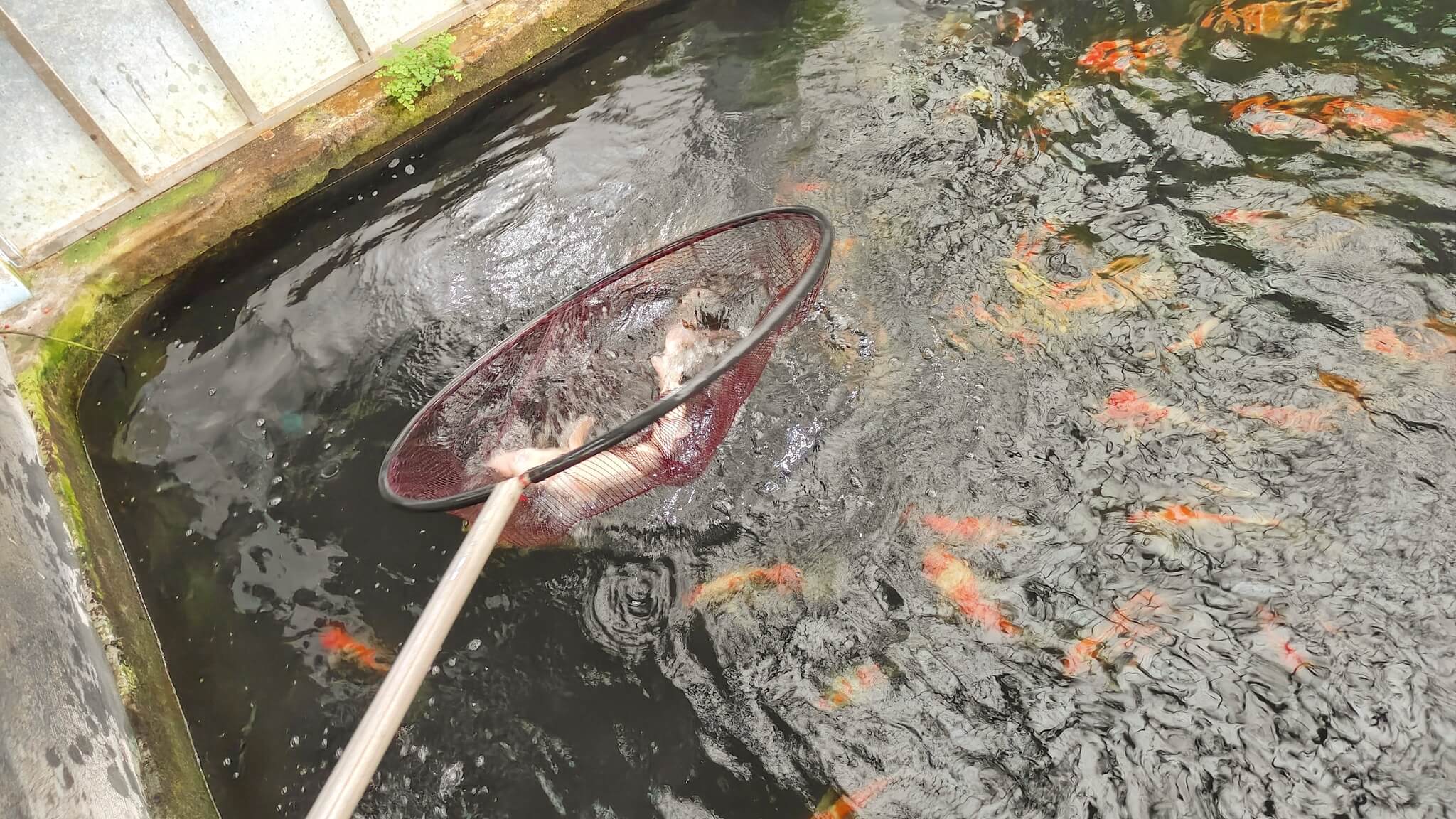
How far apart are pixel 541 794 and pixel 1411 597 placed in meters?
4.22

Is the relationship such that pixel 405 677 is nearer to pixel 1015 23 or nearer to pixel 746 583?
pixel 746 583

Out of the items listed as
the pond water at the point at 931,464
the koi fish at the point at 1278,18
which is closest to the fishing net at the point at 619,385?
the pond water at the point at 931,464

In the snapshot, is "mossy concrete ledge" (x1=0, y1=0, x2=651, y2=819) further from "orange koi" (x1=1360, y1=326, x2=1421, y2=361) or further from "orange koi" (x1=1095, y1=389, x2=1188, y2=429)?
"orange koi" (x1=1360, y1=326, x2=1421, y2=361)

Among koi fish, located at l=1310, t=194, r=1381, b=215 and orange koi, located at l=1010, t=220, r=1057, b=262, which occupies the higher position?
orange koi, located at l=1010, t=220, r=1057, b=262

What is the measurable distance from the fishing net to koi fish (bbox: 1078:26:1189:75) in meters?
3.97

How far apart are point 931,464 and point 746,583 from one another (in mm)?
1258

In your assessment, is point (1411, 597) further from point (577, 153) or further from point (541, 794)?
point (577, 153)

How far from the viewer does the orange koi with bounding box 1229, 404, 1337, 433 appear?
4.19 metres

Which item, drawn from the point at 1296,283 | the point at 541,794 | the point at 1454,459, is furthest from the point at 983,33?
the point at 541,794

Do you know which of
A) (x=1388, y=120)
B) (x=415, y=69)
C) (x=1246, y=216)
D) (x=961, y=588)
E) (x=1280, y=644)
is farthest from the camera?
(x=415, y=69)

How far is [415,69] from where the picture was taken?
6.70 metres

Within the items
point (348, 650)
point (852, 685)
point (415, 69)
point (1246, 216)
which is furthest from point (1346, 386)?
point (415, 69)

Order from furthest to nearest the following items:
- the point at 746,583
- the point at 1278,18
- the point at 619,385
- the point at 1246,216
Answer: the point at 1278,18, the point at 1246,216, the point at 619,385, the point at 746,583

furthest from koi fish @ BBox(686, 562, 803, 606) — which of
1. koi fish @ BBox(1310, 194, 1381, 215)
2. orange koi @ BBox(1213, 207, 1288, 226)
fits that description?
koi fish @ BBox(1310, 194, 1381, 215)
